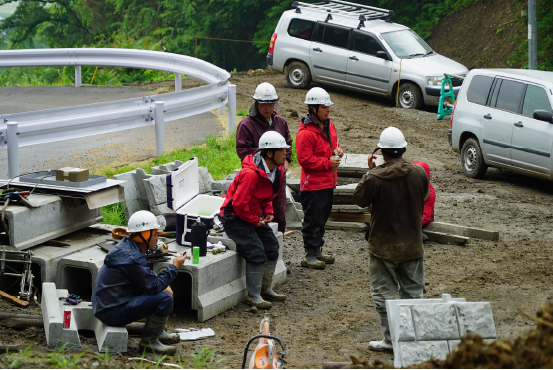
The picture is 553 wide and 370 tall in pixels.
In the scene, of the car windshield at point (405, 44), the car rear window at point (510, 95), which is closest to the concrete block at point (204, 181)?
the car rear window at point (510, 95)

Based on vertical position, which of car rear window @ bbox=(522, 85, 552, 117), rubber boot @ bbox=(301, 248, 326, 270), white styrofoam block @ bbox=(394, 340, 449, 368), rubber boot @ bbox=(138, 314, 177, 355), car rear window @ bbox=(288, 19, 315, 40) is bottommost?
rubber boot @ bbox=(301, 248, 326, 270)

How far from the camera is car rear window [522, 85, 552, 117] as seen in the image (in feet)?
38.2

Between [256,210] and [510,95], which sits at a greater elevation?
[510,95]

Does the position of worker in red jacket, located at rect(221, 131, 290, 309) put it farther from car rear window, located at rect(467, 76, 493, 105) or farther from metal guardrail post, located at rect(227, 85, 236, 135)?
car rear window, located at rect(467, 76, 493, 105)

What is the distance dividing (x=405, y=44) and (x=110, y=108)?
10.3m

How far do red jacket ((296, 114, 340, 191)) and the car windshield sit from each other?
413 inches

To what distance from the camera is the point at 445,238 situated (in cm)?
957

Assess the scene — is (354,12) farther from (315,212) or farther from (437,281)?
(437,281)

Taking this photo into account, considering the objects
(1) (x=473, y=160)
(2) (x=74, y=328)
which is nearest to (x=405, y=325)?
(2) (x=74, y=328)

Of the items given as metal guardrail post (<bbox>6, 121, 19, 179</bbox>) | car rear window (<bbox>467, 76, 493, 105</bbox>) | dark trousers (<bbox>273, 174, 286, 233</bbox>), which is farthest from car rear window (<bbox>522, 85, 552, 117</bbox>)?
metal guardrail post (<bbox>6, 121, 19, 179</bbox>)

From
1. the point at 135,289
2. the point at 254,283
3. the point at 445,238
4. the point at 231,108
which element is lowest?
the point at 445,238

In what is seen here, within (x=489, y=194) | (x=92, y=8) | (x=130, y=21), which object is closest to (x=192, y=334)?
(x=489, y=194)

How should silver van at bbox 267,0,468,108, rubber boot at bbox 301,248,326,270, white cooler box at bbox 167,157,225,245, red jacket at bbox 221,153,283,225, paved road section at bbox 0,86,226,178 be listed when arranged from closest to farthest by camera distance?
red jacket at bbox 221,153,283,225 → white cooler box at bbox 167,157,225,245 → rubber boot at bbox 301,248,326,270 → paved road section at bbox 0,86,226,178 → silver van at bbox 267,0,468,108

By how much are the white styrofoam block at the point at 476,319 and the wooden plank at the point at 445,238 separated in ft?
13.1
